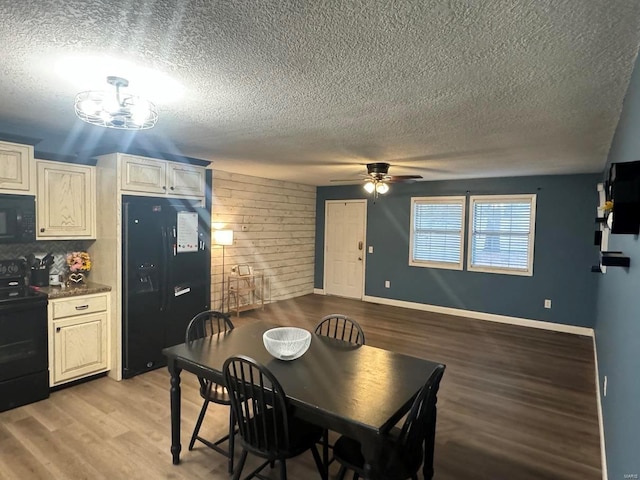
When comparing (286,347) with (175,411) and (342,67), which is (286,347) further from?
(342,67)

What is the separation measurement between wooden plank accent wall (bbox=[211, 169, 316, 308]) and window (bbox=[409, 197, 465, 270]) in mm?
2143

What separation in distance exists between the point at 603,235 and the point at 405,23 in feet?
11.1

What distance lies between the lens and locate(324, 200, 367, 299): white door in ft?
24.5

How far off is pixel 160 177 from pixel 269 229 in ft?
9.92

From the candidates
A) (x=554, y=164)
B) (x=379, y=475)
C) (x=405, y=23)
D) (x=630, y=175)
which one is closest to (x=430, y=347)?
(x=554, y=164)

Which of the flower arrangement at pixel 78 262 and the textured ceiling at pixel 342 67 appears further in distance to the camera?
the flower arrangement at pixel 78 262

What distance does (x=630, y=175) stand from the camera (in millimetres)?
1468

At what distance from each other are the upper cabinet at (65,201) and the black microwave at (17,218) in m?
0.14

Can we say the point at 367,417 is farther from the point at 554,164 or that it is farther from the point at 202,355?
the point at 554,164

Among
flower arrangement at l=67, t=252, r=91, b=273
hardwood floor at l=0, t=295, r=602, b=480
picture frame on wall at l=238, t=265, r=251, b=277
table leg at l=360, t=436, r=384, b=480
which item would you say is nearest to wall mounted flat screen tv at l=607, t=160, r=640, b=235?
table leg at l=360, t=436, r=384, b=480

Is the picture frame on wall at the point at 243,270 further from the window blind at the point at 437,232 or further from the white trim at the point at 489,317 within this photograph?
the window blind at the point at 437,232

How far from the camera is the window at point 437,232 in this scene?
6.39 m

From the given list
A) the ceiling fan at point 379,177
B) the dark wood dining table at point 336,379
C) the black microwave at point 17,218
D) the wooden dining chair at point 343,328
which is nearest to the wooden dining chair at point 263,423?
the dark wood dining table at point 336,379

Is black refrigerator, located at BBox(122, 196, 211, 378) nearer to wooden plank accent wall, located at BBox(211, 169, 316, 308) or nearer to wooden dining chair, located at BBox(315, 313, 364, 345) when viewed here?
wooden dining chair, located at BBox(315, 313, 364, 345)
